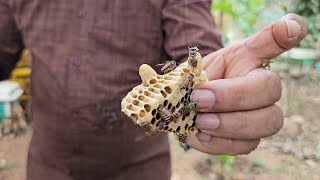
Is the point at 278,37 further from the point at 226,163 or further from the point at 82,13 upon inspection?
the point at 226,163

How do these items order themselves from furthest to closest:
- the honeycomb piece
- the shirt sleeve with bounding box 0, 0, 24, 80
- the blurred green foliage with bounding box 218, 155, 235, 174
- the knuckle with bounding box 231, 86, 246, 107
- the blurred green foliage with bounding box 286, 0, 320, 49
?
1. the blurred green foliage with bounding box 286, 0, 320, 49
2. the blurred green foliage with bounding box 218, 155, 235, 174
3. the shirt sleeve with bounding box 0, 0, 24, 80
4. the knuckle with bounding box 231, 86, 246, 107
5. the honeycomb piece

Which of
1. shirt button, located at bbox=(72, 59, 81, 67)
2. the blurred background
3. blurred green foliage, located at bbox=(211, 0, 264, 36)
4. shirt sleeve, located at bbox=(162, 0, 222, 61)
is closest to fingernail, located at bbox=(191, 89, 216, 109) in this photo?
shirt sleeve, located at bbox=(162, 0, 222, 61)

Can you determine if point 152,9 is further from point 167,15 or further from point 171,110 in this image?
point 171,110

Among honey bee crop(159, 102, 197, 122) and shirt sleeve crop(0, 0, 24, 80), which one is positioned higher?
honey bee crop(159, 102, 197, 122)

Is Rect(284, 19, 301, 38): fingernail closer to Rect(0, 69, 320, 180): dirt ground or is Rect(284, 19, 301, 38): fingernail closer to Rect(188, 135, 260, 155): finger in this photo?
Rect(188, 135, 260, 155): finger

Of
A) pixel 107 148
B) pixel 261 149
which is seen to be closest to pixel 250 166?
pixel 261 149

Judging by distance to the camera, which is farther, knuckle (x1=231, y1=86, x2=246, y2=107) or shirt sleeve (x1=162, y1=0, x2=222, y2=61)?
shirt sleeve (x1=162, y1=0, x2=222, y2=61)

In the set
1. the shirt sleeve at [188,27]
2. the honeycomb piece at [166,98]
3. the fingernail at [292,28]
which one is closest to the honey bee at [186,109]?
the honeycomb piece at [166,98]

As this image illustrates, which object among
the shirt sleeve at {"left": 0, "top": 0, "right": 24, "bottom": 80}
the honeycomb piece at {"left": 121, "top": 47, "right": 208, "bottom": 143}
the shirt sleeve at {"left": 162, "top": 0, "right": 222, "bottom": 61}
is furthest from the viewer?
the shirt sleeve at {"left": 0, "top": 0, "right": 24, "bottom": 80}
